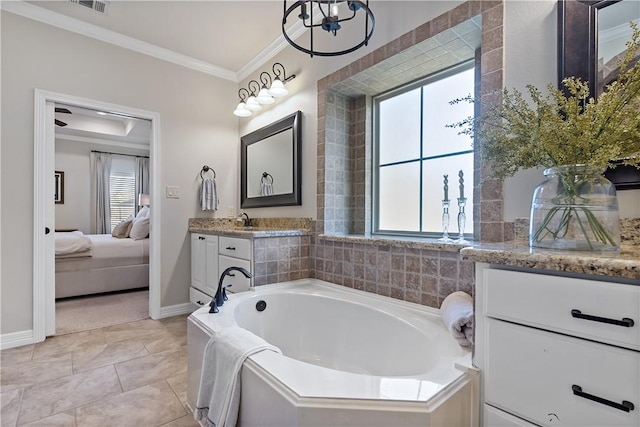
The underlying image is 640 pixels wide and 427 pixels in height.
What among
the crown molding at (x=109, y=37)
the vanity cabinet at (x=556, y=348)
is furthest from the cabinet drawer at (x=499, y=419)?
the crown molding at (x=109, y=37)

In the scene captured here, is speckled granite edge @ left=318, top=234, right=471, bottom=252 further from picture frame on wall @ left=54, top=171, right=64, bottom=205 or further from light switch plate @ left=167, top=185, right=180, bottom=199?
picture frame on wall @ left=54, top=171, right=64, bottom=205

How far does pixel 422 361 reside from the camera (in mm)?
1370

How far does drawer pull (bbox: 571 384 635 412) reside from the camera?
26.8 inches

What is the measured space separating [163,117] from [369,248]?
2436 millimetres

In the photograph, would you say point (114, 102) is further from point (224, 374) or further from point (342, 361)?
point (342, 361)

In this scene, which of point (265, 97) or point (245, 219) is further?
point (245, 219)

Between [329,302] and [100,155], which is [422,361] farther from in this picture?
[100,155]

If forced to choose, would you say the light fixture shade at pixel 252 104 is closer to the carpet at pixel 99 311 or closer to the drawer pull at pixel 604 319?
the carpet at pixel 99 311

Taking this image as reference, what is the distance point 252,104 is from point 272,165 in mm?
623

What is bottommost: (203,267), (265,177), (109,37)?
(203,267)

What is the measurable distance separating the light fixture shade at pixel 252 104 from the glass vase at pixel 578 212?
100 inches

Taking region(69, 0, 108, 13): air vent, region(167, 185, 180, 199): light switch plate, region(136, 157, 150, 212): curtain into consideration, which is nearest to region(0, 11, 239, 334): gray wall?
region(167, 185, 180, 199): light switch plate

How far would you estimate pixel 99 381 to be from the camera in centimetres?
184

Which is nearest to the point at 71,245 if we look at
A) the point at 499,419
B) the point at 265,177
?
the point at 265,177
